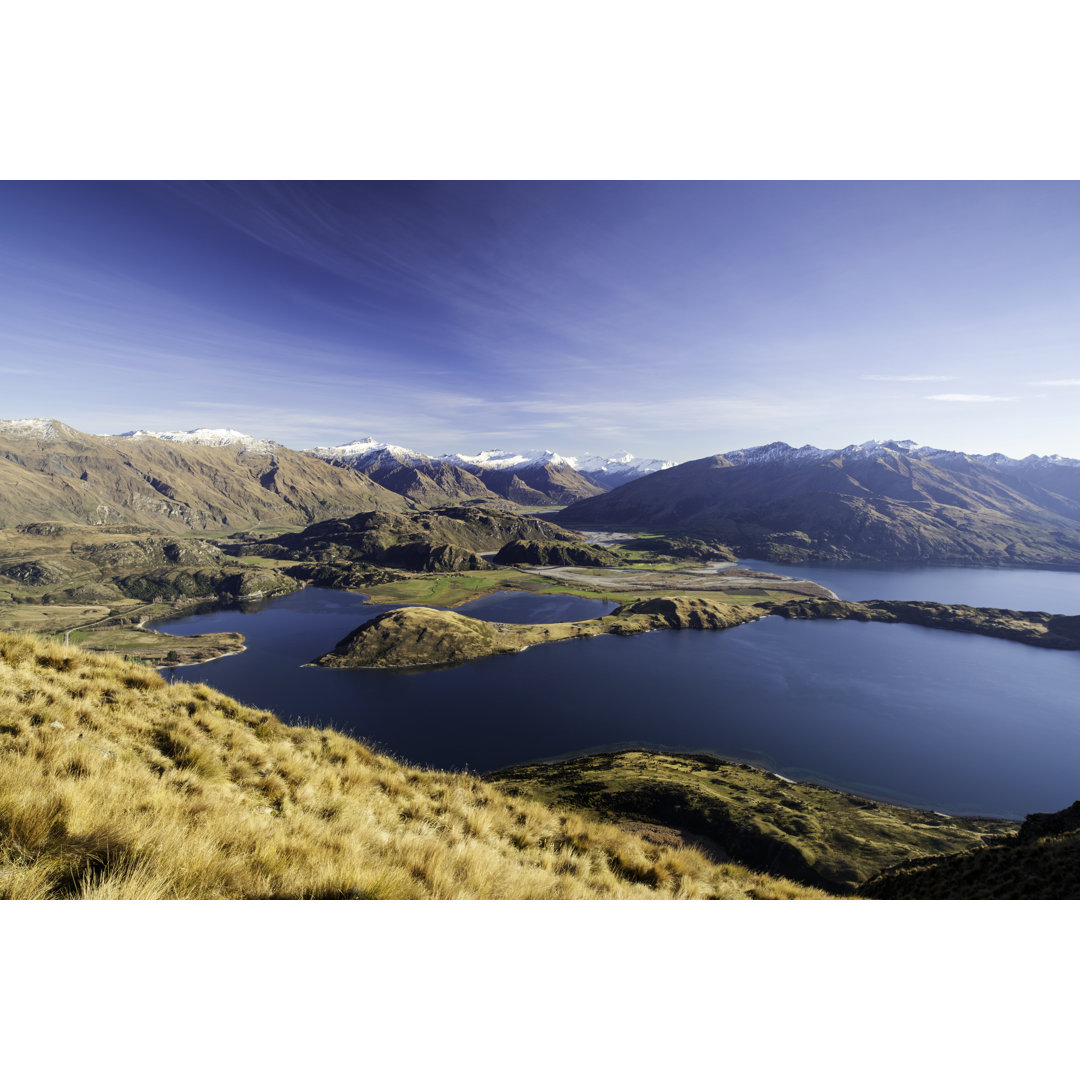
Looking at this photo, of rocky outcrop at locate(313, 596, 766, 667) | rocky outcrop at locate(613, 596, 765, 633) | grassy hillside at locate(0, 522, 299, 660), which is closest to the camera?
rocky outcrop at locate(313, 596, 766, 667)

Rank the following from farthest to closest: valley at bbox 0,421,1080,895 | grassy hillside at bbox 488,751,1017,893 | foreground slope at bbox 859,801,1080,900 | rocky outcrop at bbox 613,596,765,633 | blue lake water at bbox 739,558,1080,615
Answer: blue lake water at bbox 739,558,1080,615 < rocky outcrop at bbox 613,596,765,633 < valley at bbox 0,421,1080,895 < grassy hillside at bbox 488,751,1017,893 < foreground slope at bbox 859,801,1080,900

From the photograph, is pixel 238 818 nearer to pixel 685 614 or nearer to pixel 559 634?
pixel 559 634

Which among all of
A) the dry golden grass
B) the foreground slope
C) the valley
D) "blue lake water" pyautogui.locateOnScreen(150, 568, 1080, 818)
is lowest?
"blue lake water" pyautogui.locateOnScreen(150, 568, 1080, 818)

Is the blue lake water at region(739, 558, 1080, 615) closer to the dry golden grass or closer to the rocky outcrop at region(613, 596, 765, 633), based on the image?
the rocky outcrop at region(613, 596, 765, 633)

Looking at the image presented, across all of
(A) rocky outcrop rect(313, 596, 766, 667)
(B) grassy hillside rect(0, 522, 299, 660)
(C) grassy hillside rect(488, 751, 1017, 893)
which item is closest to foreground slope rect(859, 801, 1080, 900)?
(C) grassy hillside rect(488, 751, 1017, 893)

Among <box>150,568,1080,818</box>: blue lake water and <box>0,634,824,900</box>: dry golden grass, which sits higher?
<box>0,634,824,900</box>: dry golden grass

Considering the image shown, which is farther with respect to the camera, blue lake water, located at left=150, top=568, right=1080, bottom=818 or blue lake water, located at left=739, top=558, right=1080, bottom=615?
blue lake water, located at left=739, top=558, right=1080, bottom=615

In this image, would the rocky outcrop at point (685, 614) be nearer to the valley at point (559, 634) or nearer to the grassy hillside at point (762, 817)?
the valley at point (559, 634)

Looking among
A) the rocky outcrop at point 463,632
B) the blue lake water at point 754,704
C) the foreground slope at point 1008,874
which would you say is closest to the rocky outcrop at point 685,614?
the rocky outcrop at point 463,632
